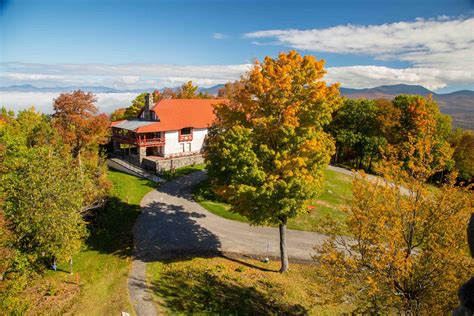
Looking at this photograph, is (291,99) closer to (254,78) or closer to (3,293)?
(254,78)

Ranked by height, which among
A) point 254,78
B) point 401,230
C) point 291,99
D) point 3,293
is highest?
point 254,78

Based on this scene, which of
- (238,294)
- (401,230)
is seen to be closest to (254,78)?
(401,230)

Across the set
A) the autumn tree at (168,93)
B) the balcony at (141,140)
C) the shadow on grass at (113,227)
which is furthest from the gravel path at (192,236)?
the autumn tree at (168,93)

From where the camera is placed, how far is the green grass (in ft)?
130

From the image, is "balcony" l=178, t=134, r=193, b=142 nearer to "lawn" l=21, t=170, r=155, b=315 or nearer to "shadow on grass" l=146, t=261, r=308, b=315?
"lawn" l=21, t=170, r=155, b=315

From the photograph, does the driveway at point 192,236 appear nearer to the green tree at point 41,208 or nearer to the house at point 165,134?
the green tree at point 41,208

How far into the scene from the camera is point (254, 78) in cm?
1861

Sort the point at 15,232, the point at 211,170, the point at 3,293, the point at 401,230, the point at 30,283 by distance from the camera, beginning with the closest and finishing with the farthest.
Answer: the point at 401,230, the point at 3,293, the point at 15,232, the point at 30,283, the point at 211,170

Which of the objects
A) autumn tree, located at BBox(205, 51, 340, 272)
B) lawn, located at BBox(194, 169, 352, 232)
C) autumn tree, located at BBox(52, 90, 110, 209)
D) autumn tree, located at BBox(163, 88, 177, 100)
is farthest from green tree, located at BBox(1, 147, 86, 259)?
autumn tree, located at BBox(163, 88, 177, 100)

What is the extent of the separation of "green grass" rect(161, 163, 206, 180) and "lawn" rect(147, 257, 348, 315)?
17.9 m

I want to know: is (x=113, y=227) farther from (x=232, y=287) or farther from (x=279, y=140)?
(x=279, y=140)

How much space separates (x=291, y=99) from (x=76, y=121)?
21697mm

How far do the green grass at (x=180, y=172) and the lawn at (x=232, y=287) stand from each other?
58.6 ft

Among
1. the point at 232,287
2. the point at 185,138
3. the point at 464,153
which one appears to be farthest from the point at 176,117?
the point at 464,153
